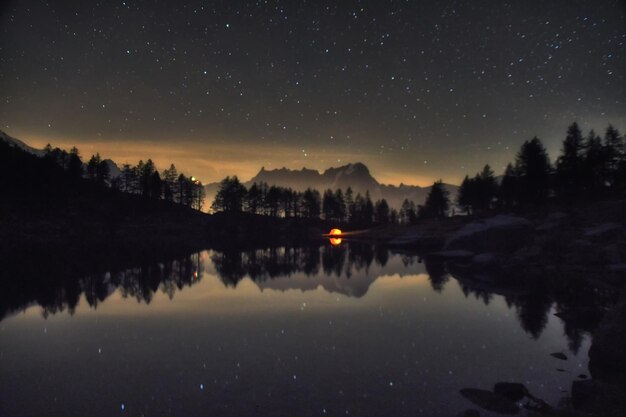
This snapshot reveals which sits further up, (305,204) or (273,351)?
(305,204)

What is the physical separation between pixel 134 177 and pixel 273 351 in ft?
399

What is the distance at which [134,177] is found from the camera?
120 metres

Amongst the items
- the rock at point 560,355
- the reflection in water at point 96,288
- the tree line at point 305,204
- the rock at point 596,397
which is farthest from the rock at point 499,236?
the tree line at point 305,204

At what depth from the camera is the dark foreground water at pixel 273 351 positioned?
9680 mm

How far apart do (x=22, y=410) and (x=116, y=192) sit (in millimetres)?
110824

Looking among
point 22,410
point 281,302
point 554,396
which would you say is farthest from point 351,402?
point 281,302

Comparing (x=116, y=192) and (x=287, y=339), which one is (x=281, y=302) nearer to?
(x=287, y=339)

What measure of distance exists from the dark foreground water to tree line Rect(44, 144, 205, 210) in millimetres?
99140

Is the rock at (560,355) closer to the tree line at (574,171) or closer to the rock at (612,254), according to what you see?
the rock at (612,254)

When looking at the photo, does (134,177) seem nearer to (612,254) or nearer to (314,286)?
(314,286)

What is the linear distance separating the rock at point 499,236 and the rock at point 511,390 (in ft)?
133

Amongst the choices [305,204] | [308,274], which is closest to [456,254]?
[308,274]

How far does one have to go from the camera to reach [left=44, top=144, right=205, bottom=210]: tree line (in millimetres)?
110756

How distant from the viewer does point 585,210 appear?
57.3 metres
